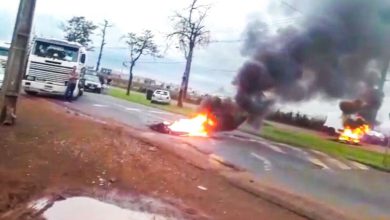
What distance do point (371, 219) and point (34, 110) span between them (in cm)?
1133

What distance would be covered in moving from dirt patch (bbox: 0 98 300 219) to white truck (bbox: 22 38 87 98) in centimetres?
1174

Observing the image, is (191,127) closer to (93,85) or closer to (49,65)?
(49,65)

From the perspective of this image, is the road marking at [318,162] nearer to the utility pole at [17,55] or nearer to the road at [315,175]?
the road at [315,175]

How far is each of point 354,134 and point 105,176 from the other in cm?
2408

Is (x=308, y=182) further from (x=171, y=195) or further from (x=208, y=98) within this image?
(x=208, y=98)

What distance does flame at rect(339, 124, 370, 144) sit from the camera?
29.0 m

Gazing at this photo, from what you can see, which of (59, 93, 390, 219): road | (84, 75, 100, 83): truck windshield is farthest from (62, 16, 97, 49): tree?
(59, 93, 390, 219): road

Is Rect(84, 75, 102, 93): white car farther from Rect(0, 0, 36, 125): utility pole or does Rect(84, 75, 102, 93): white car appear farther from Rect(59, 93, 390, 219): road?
Rect(0, 0, 36, 125): utility pole

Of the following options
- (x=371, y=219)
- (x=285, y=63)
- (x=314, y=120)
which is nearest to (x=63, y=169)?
(x=371, y=219)

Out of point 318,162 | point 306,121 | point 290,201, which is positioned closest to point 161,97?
point 306,121

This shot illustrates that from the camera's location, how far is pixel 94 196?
7.14 meters

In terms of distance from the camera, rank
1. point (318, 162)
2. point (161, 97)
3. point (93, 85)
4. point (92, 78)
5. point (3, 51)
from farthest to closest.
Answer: point (161, 97) < point (92, 78) < point (93, 85) < point (3, 51) < point (318, 162)

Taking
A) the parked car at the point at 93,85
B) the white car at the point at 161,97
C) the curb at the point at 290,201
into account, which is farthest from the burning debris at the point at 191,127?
the white car at the point at 161,97

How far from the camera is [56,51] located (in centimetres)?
2330
